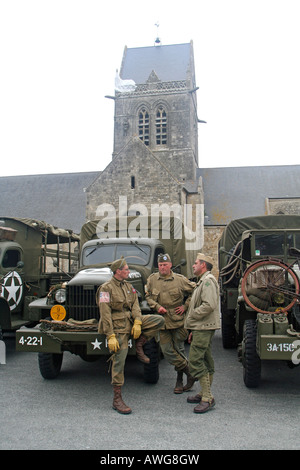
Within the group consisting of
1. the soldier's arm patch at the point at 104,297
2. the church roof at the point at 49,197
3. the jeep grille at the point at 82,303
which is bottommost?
the jeep grille at the point at 82,303

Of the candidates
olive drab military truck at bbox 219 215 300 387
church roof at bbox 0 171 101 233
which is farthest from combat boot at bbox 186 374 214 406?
church roof at bbox 0 171 101 233

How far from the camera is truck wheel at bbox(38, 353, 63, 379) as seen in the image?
600cm

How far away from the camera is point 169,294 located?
19.1ft

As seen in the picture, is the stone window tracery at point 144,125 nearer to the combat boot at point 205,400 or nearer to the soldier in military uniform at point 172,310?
the soldier in military uniform at point 172,310

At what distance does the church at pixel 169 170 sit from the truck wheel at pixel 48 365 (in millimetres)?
21510

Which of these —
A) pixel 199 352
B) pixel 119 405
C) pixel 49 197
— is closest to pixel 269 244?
pixel 199 352

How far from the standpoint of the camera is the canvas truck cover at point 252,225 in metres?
8.73

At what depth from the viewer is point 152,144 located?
33.0 m

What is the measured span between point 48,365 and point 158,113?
30.4 meters

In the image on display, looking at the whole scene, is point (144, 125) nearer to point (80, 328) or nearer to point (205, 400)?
point (80, 328)

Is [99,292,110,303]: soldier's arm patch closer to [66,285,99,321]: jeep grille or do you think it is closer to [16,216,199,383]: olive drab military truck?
[16,216,199,383]: olive drab military truck

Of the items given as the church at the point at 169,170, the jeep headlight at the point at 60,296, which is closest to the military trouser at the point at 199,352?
the jeep headlight at the point at 60,296
